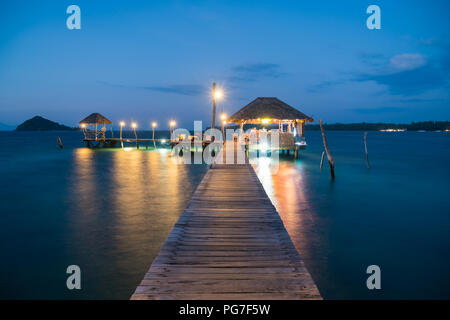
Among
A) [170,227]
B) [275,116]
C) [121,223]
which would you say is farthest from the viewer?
[275,116]

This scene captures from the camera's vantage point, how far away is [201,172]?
62.8 ft

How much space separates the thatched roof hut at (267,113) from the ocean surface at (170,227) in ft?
21.5

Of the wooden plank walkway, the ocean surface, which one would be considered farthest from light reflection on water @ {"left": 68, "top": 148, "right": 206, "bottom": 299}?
the wooden plank walkway

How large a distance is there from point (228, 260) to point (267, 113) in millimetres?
19151

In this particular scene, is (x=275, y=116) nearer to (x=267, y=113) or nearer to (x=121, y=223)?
(x=267, y=113)

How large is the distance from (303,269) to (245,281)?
809 millimetres

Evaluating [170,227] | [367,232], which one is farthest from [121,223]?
[367,232]

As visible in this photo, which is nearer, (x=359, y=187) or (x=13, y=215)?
(x=13, y=215)

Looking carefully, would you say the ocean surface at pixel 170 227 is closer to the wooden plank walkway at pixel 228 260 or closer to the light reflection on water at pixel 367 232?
the light reflection on water at pixel 367 232

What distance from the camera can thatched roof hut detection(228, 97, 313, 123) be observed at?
867 inches

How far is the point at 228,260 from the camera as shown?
3.92 metres

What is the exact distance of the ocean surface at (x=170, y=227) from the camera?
5523 millimetres
